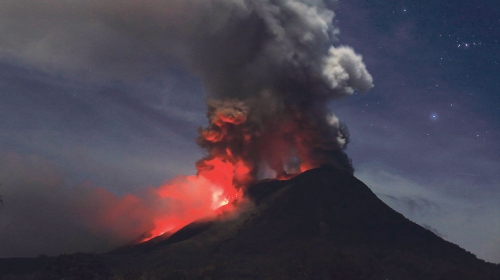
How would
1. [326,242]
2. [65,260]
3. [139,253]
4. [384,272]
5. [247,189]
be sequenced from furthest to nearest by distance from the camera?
[247,189] → [139,253] → [326,242] → [384,272] → [65,260]

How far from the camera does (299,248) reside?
3787 inches

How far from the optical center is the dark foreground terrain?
8144 cm

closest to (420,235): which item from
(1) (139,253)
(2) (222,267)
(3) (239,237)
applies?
(3) (239,237)

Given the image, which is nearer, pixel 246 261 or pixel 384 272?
pixel 384 272

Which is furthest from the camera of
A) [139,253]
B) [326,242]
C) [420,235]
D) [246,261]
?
[420,235]

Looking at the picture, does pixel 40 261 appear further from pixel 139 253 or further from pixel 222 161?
pixel 222 161

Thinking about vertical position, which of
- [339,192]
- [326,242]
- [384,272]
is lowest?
[384,272]

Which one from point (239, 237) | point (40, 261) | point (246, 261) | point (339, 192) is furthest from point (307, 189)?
point (40, 261)

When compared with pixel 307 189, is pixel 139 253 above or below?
below

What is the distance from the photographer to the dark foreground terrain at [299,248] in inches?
3206

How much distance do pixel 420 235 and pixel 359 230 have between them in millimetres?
19320

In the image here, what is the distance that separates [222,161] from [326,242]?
51.9m

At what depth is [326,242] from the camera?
325ft

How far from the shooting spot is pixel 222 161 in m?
140
